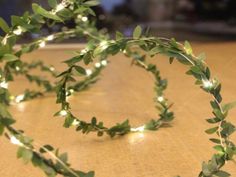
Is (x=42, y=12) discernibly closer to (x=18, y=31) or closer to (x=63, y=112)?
(x=18, y=31)

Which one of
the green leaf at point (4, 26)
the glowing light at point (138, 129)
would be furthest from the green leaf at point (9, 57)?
the glowing light at point (138, 129)

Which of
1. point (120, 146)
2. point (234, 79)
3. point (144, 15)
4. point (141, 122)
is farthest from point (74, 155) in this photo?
point (144, 15)

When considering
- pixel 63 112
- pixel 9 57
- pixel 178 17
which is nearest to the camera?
pixel 9 57

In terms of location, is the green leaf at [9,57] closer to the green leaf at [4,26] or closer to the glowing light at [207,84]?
the green leaf at [4,26]

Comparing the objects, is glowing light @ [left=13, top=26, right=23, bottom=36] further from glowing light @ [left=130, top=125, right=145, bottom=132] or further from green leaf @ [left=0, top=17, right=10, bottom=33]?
glowing light @ [left=130, top=125, right=145, bottom=132]

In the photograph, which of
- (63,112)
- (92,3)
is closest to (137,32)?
(92,3)

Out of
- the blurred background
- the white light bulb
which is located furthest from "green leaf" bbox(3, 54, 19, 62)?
the blurred background
